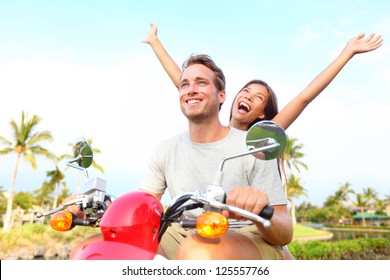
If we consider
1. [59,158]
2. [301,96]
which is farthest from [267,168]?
[59,158]

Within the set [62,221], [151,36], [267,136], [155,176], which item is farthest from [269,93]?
[62,221]

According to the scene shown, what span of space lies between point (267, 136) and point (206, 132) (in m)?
0.69

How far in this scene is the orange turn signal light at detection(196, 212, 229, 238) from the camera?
1.13 m

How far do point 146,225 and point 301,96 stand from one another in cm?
235

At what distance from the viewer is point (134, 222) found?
1.17m

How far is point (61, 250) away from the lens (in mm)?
21766

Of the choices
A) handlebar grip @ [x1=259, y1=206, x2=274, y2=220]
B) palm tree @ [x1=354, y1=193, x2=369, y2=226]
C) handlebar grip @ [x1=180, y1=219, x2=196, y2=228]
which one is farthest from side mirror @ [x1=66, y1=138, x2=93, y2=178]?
palm tree @ [x1=354, y1=193, x2=369, y2=226]

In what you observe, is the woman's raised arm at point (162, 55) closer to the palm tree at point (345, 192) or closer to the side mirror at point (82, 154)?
the side mirror at point (82, 154)

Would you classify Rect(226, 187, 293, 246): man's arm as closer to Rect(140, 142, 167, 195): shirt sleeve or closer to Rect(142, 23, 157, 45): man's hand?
Rect(140, 142, 167, 195): shirt sleeve

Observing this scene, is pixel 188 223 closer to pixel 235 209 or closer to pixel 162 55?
pixel 235 209

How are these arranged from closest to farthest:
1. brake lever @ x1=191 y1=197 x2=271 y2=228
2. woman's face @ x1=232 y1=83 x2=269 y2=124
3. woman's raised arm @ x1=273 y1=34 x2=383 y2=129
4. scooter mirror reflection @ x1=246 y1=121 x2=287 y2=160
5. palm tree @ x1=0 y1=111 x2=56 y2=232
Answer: brake lever @ x1=191 y1=197 x2=271 y2=228, scooter mirror reflection @ x1=246 y1=121 x2=287 y2=160, woman's raised arm @ x1=273 y1=34 x2=383 y2=129, woman's face @ x1=232 y1=83 x2=269 y2=124, palm tree @ x1=0 y1=111 x2=56 y2=232

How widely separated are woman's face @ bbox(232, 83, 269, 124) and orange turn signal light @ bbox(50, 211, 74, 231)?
196cm

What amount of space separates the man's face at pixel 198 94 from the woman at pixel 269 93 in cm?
130

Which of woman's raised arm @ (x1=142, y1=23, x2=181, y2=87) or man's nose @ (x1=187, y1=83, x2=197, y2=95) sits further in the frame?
woman's raised arm @ (x1=142, y1=23, x2=181, y2=87)
